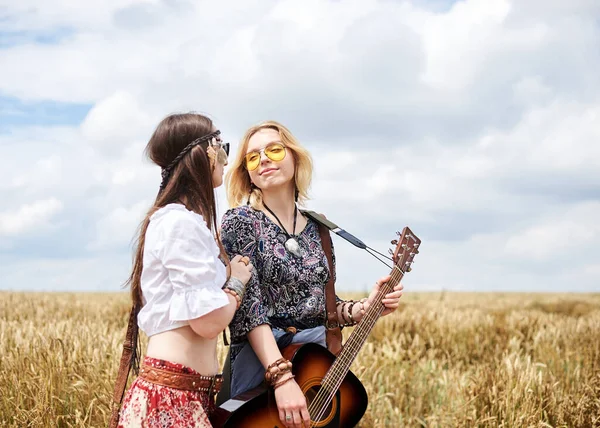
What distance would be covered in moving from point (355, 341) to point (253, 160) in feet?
3.46

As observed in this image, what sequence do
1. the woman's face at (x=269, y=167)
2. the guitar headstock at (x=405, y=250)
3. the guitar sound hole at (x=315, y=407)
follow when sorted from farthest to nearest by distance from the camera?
the guitar headstock at (x=405, y=250) < the woman's face at (x=269, y=167) < the guitar sound hole at (x=315, y=407)

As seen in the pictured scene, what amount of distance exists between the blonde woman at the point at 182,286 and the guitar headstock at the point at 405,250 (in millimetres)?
1061

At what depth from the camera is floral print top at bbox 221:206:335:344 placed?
3.19m

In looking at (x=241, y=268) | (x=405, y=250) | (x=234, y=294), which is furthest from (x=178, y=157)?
(x=405, y=250)

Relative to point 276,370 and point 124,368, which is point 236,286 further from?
point 124,368

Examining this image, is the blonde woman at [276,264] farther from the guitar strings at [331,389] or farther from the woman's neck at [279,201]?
the guitar strings at [331,389]

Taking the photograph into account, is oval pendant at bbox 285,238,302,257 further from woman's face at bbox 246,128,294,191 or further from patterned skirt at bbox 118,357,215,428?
patterned skirt at bbox 118,357,215,428

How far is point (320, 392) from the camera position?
10.4 feet

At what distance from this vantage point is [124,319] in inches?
402

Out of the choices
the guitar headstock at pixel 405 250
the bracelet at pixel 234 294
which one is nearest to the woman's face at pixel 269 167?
the guitar headstock at pixel 405 250

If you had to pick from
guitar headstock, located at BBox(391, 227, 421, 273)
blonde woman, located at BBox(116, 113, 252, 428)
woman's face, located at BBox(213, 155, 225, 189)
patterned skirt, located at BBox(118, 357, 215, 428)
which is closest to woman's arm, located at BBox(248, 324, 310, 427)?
blonde woman, located at BBox(116, 113, 252, 428)

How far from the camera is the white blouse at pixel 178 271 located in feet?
8.32

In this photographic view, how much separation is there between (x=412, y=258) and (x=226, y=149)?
52.2 inches

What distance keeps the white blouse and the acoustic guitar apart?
56cm
